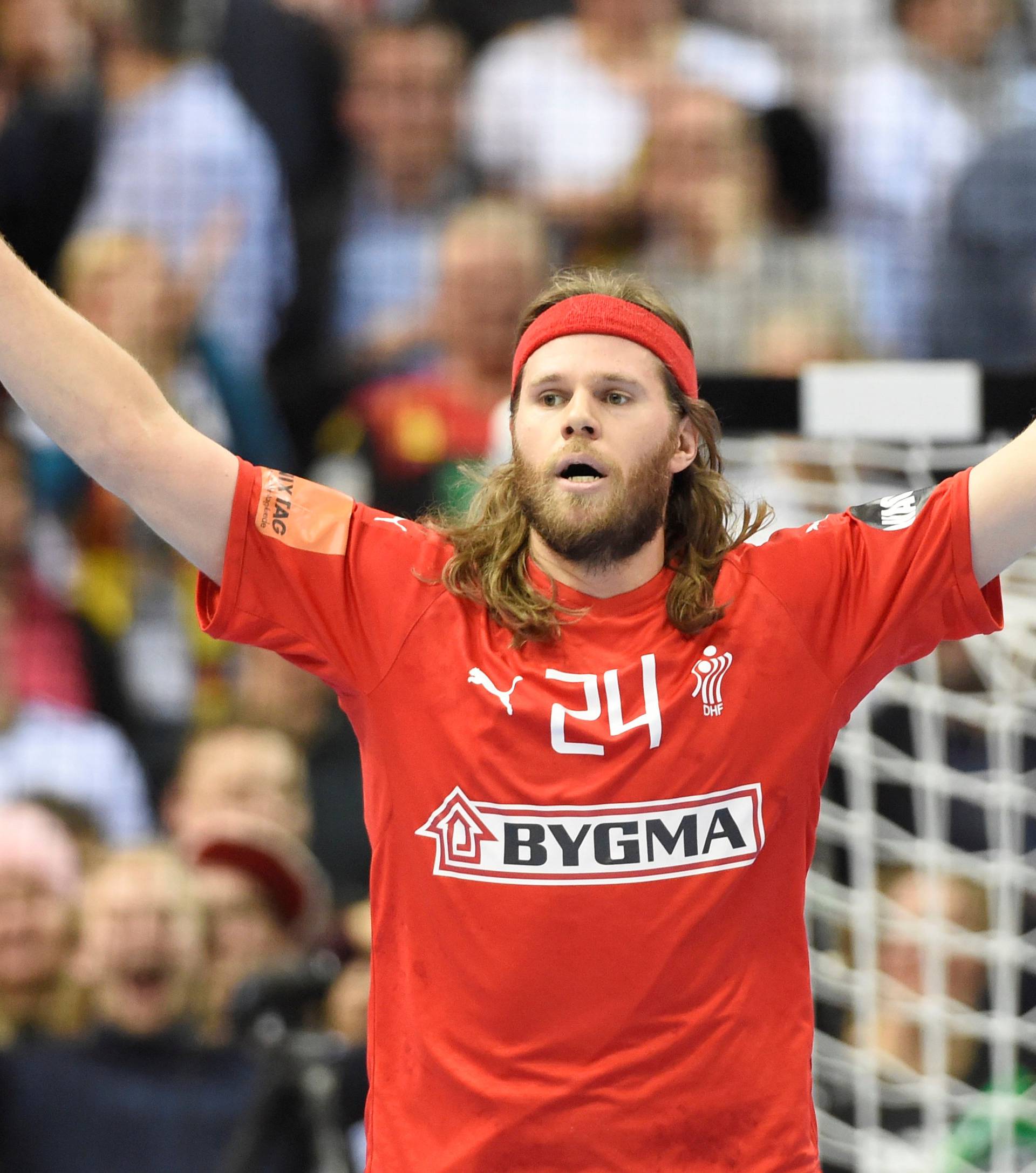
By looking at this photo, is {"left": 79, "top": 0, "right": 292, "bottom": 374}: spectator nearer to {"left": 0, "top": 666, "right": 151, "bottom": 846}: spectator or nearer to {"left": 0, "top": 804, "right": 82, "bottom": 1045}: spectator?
{"left": 0, "top": 666, "right": 151, "bottom": 846}: spectator

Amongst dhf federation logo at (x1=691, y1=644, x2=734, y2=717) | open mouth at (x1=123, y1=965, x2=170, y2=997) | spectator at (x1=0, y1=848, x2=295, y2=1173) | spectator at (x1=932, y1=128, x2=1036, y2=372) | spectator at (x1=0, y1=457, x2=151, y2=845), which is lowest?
spectator at (x1=0, y1=848, x2=295, y2=1173)

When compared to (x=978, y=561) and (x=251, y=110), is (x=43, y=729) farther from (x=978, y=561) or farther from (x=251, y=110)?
(x=978, y=561)

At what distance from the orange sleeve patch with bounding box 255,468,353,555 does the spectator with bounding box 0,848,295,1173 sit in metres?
2.17

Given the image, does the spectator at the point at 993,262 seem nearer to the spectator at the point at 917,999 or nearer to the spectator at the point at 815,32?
the spectator at the point at 815,32

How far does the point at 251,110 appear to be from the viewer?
643 centimetres

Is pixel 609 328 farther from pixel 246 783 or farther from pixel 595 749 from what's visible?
pixel 246 783

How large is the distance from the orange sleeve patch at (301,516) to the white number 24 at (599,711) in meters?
0.36

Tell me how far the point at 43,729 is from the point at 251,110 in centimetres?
244

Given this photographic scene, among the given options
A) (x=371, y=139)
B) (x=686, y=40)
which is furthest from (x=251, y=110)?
(x=686, y=40)

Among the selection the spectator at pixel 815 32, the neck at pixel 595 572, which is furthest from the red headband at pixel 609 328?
the spectator at pixel 815 32

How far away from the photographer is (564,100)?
6.42m

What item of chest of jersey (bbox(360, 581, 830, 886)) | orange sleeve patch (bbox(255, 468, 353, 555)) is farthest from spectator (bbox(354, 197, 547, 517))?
chest of jersey (bbox(360, 581, 830, 886))

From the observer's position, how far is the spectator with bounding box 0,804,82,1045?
4590 mm

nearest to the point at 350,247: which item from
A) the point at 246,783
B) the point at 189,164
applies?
the point at 189,164
